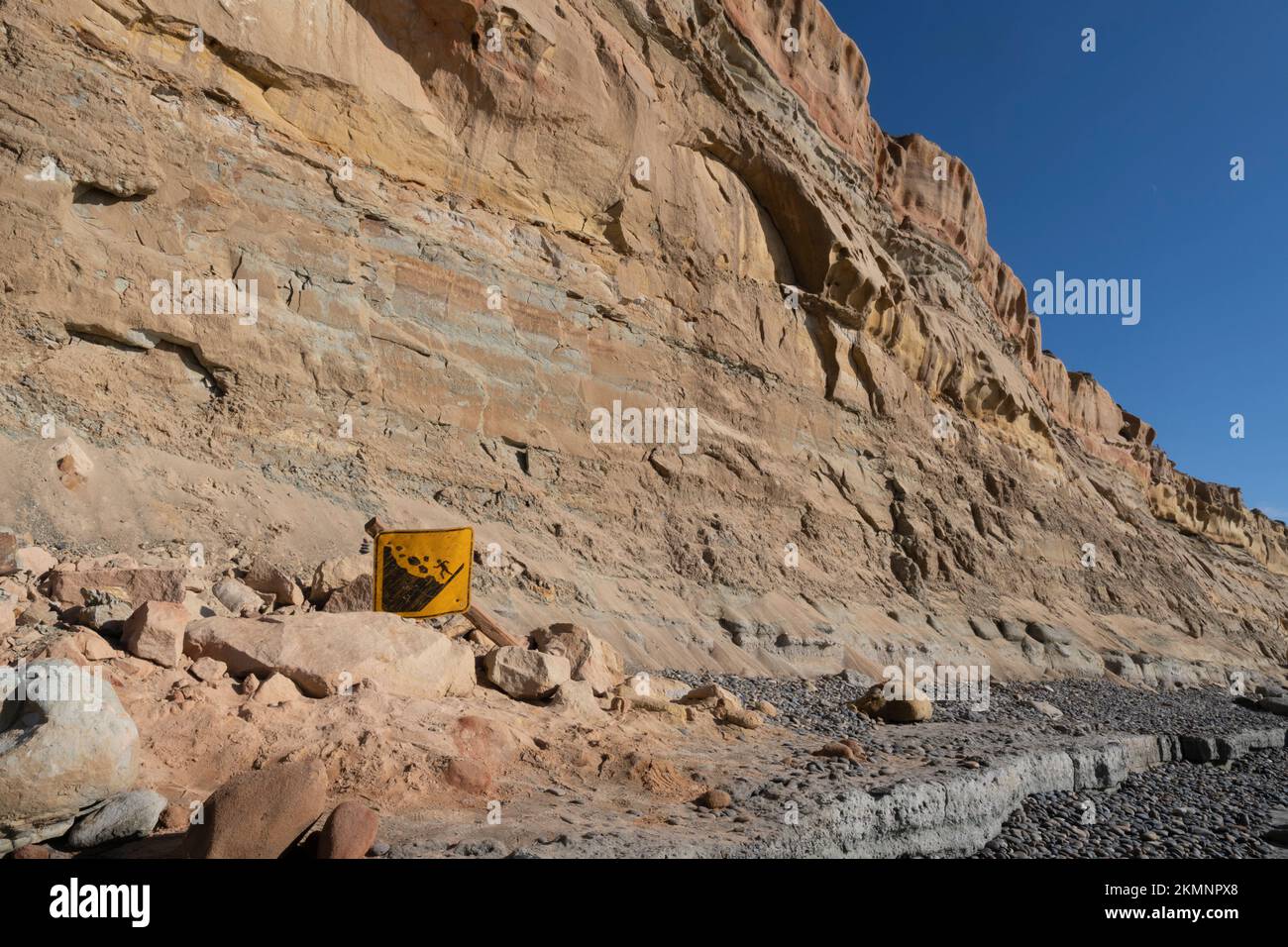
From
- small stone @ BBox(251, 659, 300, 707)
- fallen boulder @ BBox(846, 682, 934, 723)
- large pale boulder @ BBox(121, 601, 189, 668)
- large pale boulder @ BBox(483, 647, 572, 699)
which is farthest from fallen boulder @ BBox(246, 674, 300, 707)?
fallen boulder @ BBox(846, 682, 934, 723)

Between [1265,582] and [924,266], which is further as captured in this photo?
[1265,582]

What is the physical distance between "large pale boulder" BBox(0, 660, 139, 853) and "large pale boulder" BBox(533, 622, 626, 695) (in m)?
3.65

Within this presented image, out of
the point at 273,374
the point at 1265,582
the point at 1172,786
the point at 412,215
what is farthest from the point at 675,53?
the point at 1265,582

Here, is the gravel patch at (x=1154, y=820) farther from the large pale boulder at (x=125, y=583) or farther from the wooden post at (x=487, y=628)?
the large pale boulder at (x=125, y=583)

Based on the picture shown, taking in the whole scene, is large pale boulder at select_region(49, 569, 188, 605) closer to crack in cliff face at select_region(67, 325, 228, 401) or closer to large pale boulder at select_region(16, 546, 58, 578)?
large pale boulder at select_region(16, 546, 58, 578)

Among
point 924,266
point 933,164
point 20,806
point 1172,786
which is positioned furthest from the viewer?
point 933,164

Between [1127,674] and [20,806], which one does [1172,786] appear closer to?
[20,806]

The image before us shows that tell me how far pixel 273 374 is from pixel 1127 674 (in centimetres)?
2186

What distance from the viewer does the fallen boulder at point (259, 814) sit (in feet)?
10.1

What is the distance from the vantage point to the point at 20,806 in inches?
123

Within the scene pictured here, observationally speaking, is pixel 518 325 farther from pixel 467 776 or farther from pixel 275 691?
pixel 467 776

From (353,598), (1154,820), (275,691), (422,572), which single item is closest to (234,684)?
(275,691)

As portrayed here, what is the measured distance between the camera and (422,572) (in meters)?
6.35
